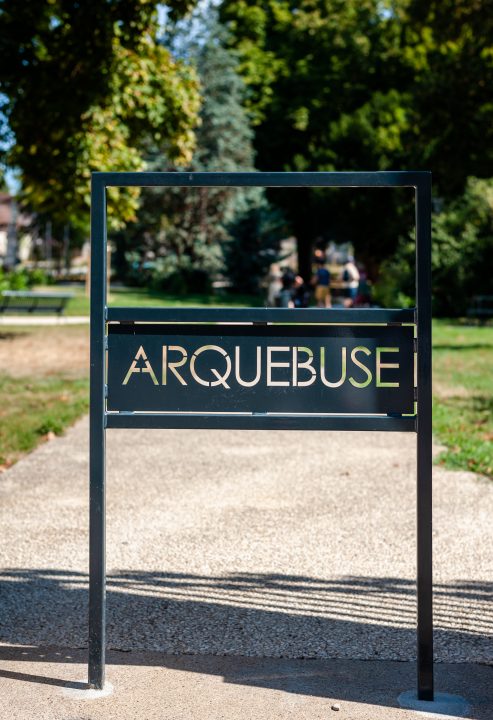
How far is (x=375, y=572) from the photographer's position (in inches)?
208

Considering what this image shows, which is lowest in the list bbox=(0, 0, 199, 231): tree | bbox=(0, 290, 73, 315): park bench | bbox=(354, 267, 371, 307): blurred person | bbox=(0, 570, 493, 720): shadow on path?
bbox=(0, 570, 493, 720): shadow on path

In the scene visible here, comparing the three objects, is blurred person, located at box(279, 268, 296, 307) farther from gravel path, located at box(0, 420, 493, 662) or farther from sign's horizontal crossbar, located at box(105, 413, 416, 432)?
sign's horizontal crossbar, located at box(105, 413, 416, 432)

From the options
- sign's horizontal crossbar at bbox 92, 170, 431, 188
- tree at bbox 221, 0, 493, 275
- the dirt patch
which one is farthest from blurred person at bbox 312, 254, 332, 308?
sign's horizontal crossbar at bbox 92, 170, 431, 188

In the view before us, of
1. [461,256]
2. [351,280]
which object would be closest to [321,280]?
[351,280]

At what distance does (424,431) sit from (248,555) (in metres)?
2.13

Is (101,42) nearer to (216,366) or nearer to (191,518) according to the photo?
(191,518)

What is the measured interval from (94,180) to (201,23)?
46.6 metres

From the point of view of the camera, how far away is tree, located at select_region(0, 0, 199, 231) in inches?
741

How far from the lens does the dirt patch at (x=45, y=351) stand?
51.9 ft

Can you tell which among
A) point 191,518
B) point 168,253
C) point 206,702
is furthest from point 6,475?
point 168,253

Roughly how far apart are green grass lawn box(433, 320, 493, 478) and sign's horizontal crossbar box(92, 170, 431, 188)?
4.64 meters

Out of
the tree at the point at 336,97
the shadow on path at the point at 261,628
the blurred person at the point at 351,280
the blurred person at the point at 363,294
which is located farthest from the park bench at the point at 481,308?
the shadow on path at the point at 261,628

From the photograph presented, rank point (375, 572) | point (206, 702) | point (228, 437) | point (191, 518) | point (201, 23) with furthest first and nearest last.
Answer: point (201, 23) → point (228, 437) → point (191, 518) → point (375, 572) → point (206, 702)

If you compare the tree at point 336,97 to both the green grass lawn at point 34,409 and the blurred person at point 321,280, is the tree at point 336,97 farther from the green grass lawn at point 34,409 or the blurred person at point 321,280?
the green grass lawn at point 34,409
